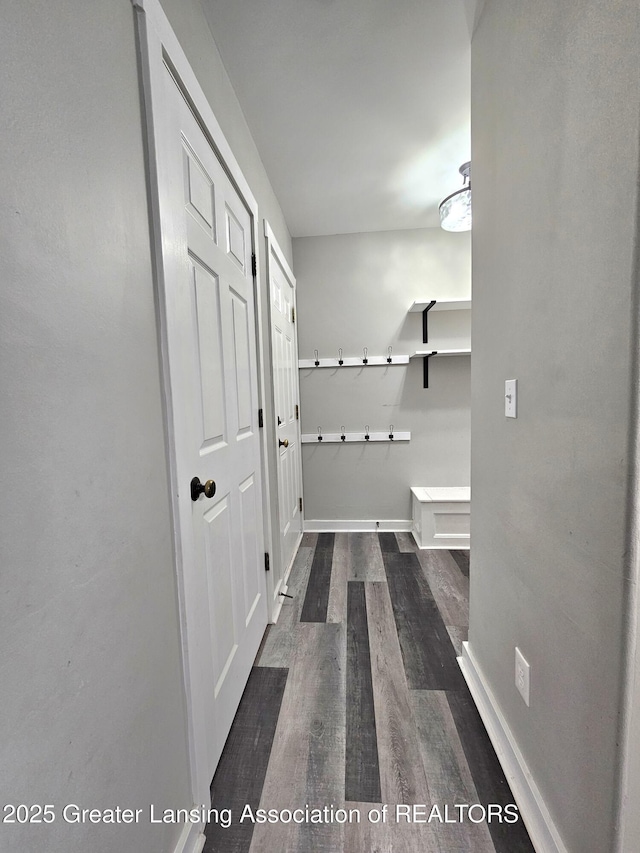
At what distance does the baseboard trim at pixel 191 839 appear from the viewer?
836mm

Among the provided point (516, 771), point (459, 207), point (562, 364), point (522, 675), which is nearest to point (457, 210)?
point (459, 207)

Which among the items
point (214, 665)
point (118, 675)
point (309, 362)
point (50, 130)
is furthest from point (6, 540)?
point (309, 362)

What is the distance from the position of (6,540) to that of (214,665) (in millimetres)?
904

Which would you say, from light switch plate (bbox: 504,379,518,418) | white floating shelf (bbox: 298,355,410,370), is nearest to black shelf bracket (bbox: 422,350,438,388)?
white floating shelf (bbox: 298,355,410,370)

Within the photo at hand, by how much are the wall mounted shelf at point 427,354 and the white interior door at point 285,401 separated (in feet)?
3.40

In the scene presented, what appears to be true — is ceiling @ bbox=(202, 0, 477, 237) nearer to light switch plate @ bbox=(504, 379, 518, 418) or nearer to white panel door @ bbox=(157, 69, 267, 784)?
white panel door @ bbox=(157, 69, 267, 784)

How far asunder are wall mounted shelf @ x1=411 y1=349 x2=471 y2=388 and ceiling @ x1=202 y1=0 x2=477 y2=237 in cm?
106

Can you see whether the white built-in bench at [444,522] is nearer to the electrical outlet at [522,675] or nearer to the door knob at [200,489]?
the electrical outlet at [522,675]

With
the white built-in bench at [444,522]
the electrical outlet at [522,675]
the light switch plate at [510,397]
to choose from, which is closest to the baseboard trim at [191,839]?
the electrical outlet at [522,675]

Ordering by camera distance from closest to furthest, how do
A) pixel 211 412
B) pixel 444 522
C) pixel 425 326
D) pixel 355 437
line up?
pixel 211 412 < pixel 444 522 < pixel 425 326 < pixel 355 437

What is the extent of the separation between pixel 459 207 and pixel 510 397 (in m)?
1.78

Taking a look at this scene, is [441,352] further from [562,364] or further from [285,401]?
[562,364]

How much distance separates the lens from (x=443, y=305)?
8.77ft

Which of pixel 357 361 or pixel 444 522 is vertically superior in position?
pixel 357 361
